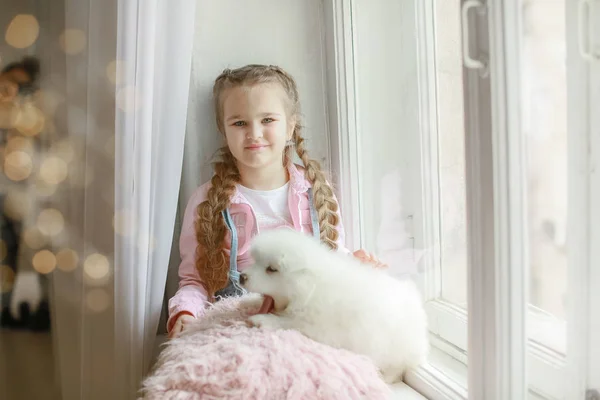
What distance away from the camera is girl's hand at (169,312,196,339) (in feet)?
3.22

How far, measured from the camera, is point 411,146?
3.77ft

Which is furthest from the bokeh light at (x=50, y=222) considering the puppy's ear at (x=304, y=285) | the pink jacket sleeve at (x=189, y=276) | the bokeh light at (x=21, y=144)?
the puppy's ear at (x=304, y=285)

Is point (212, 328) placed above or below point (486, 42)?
below

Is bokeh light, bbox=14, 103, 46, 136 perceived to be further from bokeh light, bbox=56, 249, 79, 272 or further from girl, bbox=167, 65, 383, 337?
girl, bbox=167, 65, 383, 337

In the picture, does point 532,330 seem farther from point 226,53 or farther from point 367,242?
point 226,53

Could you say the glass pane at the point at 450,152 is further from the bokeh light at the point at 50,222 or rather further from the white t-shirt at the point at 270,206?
the bokeh light at the point at 50,222

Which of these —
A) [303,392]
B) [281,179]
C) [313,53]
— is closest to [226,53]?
[313,53]

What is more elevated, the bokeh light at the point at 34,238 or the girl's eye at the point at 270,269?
the bokeh light at the point at 34,238

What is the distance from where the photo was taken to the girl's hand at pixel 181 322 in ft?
3.22

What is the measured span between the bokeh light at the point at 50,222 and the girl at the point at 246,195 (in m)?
0.27

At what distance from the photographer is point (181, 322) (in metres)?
1.00

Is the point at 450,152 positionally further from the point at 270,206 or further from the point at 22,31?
the point at 22,31

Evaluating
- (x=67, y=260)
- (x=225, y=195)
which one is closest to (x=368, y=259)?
(x=225, y=195)

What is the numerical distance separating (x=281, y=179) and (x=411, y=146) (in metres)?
0.31
